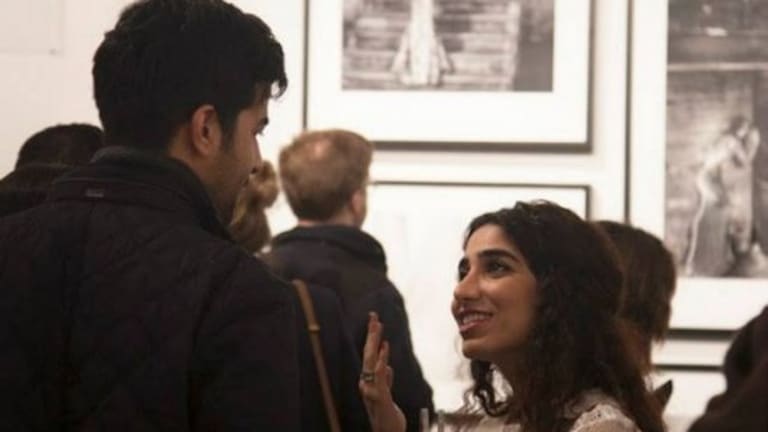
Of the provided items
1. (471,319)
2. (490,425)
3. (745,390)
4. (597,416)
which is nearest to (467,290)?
(471,319)

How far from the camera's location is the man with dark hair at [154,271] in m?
2.34

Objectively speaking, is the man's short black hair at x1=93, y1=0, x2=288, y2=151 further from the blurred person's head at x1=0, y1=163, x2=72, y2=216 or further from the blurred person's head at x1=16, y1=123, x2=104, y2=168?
the blurred person's head at x1=16, y1=123, x2=104, y2=168

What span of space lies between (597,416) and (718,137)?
99.6 inches

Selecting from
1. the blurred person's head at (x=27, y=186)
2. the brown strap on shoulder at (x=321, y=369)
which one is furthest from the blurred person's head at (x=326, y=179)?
the blurred person's head at (x=27, y=186)

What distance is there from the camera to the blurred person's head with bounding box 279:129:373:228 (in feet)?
15.0

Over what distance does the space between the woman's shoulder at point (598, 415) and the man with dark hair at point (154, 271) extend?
2.72 ft

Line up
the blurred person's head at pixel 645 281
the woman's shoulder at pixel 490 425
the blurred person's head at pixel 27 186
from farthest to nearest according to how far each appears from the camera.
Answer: the blurred person's head at pixel 645 281, the woman's shoulder at pixel 490 425, the blurred person's head at pixel 27 186

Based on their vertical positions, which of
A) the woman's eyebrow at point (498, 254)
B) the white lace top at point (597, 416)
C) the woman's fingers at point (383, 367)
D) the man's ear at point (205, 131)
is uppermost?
the man's ear at point (205, 131)

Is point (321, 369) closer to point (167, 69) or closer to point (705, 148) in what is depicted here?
point (167, 69)

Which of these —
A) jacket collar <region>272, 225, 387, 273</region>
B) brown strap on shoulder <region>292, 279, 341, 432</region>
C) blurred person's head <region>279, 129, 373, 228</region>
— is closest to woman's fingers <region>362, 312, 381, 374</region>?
brown strap on shoulder <region>292, 279, 341, 432</region>

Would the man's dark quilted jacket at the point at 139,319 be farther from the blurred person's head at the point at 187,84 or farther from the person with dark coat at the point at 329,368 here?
the person with dark coat at the point at 329,368

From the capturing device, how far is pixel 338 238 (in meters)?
4.47

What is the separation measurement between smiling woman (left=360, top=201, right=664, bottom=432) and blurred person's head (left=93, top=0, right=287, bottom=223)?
2.87ft

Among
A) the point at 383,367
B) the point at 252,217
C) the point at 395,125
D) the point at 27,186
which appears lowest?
the point at 383,367
